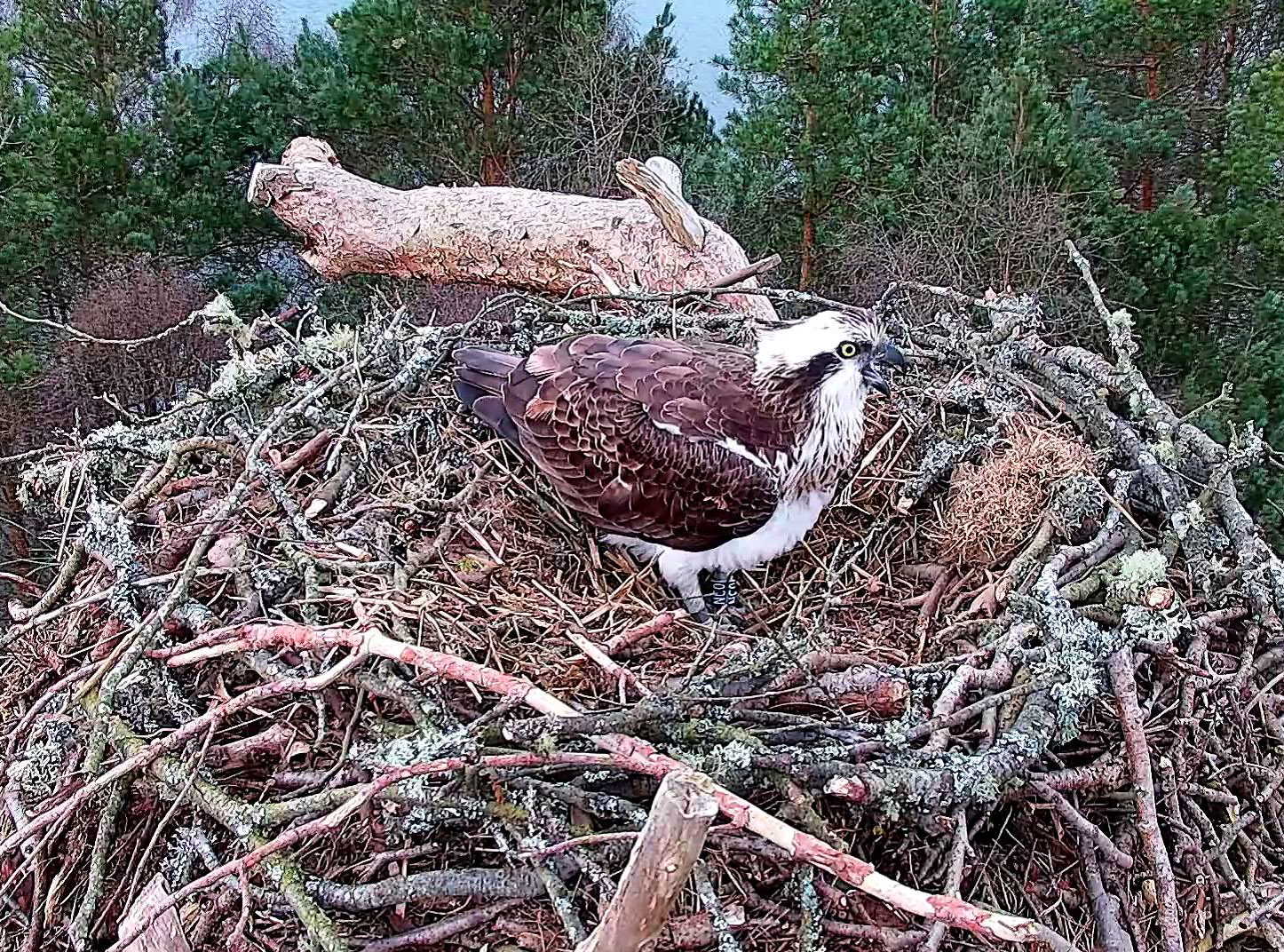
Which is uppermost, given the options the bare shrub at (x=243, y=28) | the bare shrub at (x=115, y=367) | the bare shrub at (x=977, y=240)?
the bare shrub at (x=243, y=28)

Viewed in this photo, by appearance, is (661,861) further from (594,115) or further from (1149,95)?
(594,115)

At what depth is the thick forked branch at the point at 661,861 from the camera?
1.04 m

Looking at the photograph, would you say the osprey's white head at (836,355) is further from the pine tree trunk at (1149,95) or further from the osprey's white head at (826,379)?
the pine tree trunk at (1149,95)

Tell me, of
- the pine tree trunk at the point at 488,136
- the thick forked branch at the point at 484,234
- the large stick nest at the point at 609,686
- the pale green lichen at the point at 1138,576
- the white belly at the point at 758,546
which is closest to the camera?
the large stick nest at the point at 609,686

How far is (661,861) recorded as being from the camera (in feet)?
3.50

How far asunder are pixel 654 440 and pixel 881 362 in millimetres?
554

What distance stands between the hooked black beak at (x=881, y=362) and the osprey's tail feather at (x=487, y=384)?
0.87m

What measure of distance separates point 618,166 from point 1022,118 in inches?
190

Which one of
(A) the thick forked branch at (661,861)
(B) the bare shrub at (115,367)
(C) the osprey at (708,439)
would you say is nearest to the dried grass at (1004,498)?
(C) the osprey at (708,439)

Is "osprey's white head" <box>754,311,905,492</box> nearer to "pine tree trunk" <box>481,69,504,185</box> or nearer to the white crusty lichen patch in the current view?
the white crusty lichen patch

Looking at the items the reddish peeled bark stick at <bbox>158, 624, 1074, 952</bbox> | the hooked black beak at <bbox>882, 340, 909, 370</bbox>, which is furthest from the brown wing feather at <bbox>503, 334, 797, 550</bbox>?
the reddish peeled bark stick at <bbox>158, 624, 1074, 952</bbox>

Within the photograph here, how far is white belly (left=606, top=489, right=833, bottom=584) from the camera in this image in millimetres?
2428

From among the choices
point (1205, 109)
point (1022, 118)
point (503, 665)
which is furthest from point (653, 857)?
point (1205, 109)

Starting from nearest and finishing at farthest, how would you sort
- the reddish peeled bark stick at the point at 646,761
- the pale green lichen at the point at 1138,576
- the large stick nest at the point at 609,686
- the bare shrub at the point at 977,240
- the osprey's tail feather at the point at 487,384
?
the reddish peeled bark stick at the point at 646,761 < the large stick nest at the point at 609,686 < the pale green lichen at the point at 1138,576 < the osprey's tail feather at the point at 487,384 < the bare shrub at the point at 977,240
